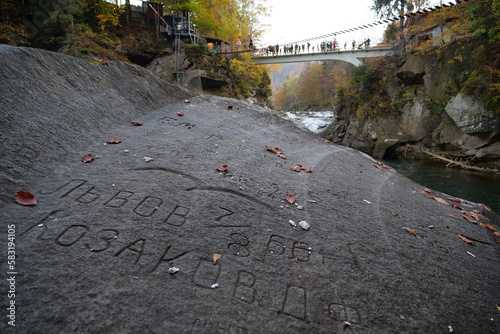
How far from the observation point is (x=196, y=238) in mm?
2105

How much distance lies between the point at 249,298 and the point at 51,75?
169 inches

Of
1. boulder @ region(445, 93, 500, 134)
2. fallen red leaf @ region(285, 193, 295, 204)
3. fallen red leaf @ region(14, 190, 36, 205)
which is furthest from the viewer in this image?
boulder @ region(445, 93, 500, 134)

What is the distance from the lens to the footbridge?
71.5 ft

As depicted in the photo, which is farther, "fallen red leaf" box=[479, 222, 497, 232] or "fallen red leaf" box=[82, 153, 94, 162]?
"fallen red leaf" box=[479, 222, 497, 232]

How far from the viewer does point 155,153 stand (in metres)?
3.37

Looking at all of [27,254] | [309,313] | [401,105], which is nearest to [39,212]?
[27,254]

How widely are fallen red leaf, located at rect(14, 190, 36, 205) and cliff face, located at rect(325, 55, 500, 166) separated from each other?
1646cm

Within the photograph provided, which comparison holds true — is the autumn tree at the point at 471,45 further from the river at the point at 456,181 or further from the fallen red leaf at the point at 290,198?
the fallen red leaf at the point at 290,198

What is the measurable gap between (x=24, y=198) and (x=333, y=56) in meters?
26.3

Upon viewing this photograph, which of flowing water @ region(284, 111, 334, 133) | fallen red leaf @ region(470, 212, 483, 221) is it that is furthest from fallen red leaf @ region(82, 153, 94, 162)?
flowing water @ region(284, 111, 334, 133)

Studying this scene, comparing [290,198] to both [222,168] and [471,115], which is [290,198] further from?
[471,115]

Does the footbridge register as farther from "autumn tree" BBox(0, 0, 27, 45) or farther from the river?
"autumn tree" BBox(0, 0, 27, 45)

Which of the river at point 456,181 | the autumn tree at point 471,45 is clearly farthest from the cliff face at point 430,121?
the river at point 456,181

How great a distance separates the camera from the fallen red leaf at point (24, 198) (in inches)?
79.4
